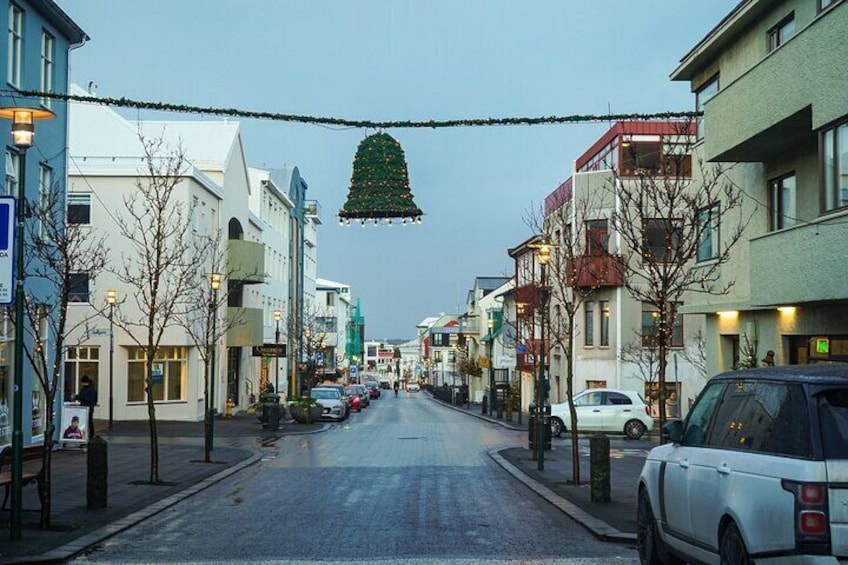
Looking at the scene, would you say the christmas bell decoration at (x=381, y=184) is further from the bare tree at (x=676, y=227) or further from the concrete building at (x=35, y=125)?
the concrete building at (x=35, y=125)

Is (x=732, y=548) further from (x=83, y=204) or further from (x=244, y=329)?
(x=244, y=329)

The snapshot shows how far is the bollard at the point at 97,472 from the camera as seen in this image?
15109 mm

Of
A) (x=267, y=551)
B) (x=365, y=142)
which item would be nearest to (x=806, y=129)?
(x=365, y=142)

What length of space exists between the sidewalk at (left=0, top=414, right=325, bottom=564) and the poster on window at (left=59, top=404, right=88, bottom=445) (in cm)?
35

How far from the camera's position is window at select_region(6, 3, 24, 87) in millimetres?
23516

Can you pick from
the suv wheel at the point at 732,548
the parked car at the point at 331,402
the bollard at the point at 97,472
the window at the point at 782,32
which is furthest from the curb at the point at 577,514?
the parked car at the point at 331,402

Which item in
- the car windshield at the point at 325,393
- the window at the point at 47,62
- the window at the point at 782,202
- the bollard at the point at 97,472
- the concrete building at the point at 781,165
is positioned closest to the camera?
the bollard at the point at 97,472

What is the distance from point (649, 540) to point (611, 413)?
2673 cm

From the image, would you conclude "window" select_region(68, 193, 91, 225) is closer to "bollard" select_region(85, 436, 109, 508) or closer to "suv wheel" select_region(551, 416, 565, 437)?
"suv wheel" select_region(551, 416, 565, 437)

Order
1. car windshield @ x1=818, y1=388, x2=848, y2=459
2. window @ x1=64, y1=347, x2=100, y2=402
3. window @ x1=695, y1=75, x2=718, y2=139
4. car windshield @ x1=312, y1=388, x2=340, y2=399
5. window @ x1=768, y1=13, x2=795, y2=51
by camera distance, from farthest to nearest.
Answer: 1. car windshield @ x1=312, y1=388, x2=340, y2=399
2. window @ x1=64, y1=347, x2=100, y2=402
3. window @ x1=695, y1=75, x2=718, y2=139
4. window @ x1=768, y1=13, x2=795, y2=51
5. car windshield @ x1=818, y1=388, x2=848, y2=459

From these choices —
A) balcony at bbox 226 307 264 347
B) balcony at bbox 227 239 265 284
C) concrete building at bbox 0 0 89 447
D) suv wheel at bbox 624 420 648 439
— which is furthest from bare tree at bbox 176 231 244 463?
suv wheel at bbox 624 420 648 439

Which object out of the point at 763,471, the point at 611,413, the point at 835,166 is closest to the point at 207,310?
the point at 611,413

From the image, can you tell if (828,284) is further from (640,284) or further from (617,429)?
(640,284)

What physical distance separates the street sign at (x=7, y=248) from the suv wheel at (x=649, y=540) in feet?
22.8
